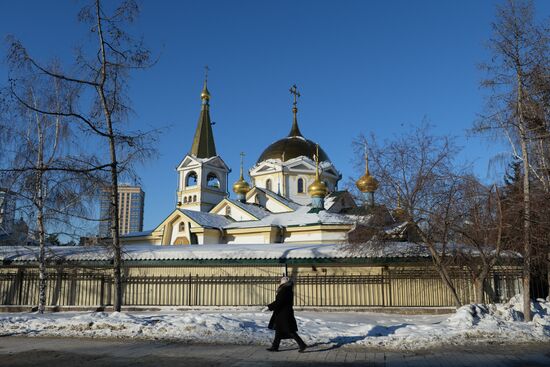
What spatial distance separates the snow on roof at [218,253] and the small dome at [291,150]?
1066 inches

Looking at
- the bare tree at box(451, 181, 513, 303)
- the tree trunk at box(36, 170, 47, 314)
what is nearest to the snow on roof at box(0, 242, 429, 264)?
the tree trunk at box(36, 170, 47, 314)

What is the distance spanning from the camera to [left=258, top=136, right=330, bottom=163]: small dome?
4503cm

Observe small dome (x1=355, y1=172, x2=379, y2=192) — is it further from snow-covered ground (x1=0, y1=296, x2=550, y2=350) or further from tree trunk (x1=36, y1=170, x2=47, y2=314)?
tree trunk (x1=36, y1=170, x2=47, y2=314)

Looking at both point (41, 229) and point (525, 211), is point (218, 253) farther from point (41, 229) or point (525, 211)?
point (525, 211)

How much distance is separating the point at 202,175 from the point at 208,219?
13211 mm

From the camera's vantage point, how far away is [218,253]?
17.4m

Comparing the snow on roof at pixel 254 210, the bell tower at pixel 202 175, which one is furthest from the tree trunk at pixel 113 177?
the bell tower at pixel 202 175

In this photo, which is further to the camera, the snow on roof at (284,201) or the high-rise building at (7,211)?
the snow on roof at (284,201)

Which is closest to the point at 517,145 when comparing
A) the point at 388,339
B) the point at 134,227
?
the point at 388,339

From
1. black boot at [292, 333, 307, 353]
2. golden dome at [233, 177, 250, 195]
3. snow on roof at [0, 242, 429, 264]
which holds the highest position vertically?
golden dome at [233, 177, 250, 195]

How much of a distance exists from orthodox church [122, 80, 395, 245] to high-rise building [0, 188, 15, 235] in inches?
469

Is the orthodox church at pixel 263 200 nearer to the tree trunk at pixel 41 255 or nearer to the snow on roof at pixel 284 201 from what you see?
the snow on roof at pixel 284 201

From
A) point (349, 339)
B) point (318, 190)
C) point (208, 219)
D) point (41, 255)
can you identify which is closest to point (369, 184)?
point (318, 190)

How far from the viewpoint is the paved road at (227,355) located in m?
7.36
